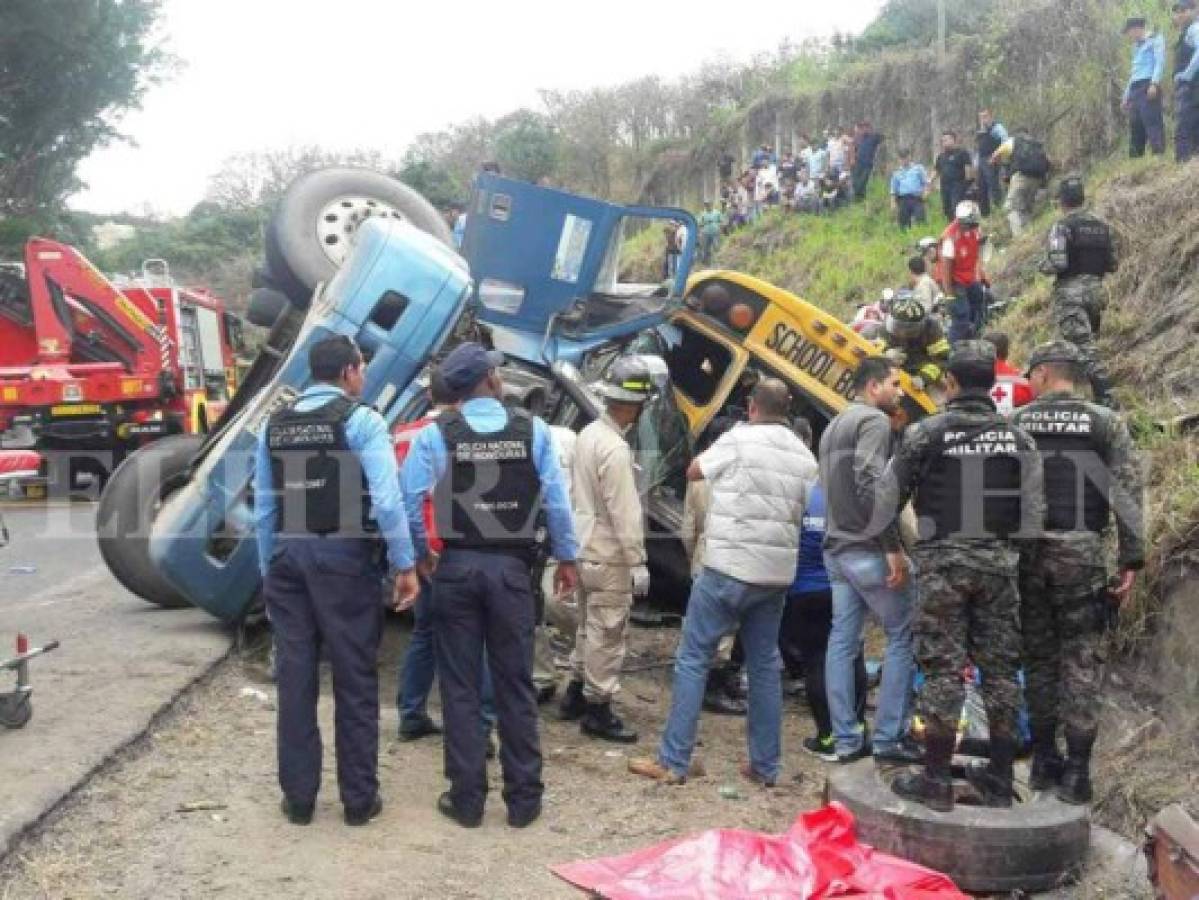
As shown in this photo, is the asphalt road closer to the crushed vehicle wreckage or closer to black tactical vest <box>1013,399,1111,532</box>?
the crushed vehicle wreckage

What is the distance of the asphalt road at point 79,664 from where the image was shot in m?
4.66

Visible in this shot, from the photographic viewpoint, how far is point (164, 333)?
14.0m

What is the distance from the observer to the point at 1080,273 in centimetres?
783

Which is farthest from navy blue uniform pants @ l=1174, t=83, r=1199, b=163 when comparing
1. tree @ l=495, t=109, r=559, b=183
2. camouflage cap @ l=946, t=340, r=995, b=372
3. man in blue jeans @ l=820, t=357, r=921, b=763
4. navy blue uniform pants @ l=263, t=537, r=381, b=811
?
tree @ l=495, t=109, r=559, b=183

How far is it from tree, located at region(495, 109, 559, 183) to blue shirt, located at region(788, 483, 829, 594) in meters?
25.9

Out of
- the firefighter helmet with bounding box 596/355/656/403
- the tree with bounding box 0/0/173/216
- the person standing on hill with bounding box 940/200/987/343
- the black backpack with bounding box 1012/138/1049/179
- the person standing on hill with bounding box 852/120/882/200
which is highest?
the tree with bounding box 0/0/173/216

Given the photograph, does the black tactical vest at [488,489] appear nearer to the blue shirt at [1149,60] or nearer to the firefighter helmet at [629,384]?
the firefighter helmet at [629,384]

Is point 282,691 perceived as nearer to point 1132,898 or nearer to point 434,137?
point 1132,898

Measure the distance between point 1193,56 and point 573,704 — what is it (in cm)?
840

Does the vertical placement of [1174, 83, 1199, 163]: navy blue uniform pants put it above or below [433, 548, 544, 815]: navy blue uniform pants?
above

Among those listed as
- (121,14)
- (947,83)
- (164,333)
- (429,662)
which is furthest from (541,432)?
(121,14)

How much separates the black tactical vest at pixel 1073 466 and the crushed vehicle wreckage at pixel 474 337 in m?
2.83

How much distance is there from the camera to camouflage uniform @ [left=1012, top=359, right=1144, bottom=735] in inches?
187

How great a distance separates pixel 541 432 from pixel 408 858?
1.62m
